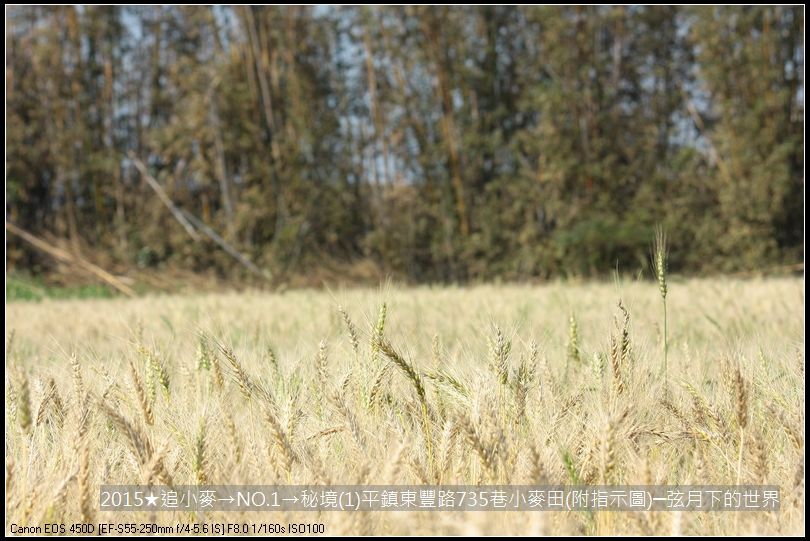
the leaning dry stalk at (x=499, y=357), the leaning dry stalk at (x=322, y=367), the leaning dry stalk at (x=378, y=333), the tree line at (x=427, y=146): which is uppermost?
the tree line at (x=427, y=146)

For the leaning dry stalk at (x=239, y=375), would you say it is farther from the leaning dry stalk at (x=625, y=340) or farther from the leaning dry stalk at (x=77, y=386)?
the leaning dry stalk at (x=625, y=340)

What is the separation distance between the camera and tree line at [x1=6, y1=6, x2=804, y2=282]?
1041 cm

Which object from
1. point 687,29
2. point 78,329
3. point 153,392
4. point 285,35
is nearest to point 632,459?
point 153,392

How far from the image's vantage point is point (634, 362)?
1188mm

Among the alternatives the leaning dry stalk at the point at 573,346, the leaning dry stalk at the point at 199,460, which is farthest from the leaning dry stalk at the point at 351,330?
the leaning dry stalk at the point at 573,346

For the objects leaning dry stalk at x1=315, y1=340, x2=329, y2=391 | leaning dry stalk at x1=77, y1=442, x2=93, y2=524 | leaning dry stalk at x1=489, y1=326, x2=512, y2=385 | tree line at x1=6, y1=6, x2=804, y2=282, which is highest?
tree line at x1=6, y1=6, x2=804, y2=282

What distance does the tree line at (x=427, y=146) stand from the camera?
410 inches

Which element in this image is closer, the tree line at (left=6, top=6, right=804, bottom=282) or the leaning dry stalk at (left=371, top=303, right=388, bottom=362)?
the leaning dry stalk at (left=371, top=303, right=388, bottom=362)

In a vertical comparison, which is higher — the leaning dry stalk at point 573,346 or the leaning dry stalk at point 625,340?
the leaning dry stalk at point 625,340

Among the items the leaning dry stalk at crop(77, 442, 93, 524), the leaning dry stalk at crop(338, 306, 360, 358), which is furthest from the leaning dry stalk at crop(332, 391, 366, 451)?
the leaning dry stalk at crop(77, 442, 93, 524)

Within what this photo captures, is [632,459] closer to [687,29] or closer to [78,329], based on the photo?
[78,329]

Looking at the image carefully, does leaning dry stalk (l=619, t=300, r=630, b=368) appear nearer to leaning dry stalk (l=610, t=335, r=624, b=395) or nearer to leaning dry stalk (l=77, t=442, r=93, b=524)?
leaning dry stalk (l=610, t=335, r=624, b=395)

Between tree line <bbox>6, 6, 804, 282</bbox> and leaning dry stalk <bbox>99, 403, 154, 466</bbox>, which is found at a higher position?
tree line <bbox>6, 6, 804, 282</bbox>

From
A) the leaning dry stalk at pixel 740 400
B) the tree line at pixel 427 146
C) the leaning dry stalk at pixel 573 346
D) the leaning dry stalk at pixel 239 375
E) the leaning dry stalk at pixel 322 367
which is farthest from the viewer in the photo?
the tree line at pixel 427 146
